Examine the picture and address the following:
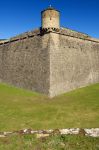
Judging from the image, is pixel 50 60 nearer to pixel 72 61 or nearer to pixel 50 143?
pixel 72 61

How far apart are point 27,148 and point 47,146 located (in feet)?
3.11

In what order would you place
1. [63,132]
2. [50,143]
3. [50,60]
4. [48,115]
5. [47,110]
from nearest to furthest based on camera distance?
[50,143] < [63,132] < [48,115] < [47,110] < [50,60]

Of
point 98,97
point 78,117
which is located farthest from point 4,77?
point 78,117

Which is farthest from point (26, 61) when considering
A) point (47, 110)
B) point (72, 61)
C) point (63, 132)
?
point (63, 132)

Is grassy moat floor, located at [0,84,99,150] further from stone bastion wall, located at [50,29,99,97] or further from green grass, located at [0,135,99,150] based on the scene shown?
stone bastion wall, located at [50,29,99,97]

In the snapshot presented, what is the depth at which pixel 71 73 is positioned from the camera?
33000 mm

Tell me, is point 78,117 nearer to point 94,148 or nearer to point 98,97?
point 98,97

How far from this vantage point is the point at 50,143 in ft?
44.5

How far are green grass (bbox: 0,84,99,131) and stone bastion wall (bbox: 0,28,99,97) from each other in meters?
1.64

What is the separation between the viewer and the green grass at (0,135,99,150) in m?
13.2

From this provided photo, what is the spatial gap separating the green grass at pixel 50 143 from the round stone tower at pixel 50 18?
17.3 meters

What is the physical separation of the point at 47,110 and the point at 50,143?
10288 millimetres

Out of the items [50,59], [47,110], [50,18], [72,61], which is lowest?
[47,110]

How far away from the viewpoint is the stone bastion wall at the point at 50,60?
100 feet
